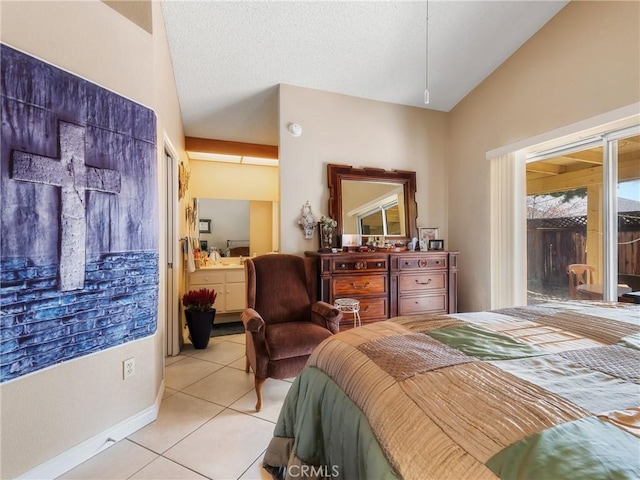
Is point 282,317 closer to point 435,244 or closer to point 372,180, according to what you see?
point 372,180

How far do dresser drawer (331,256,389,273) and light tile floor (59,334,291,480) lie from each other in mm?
1131

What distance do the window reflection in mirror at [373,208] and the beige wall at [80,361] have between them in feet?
6.76

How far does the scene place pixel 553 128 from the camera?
261cm

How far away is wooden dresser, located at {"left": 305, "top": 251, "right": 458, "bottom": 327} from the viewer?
2.84 m

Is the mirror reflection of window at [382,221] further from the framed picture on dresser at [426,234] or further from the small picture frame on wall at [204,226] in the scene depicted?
the small picture frame on wall at [204,226]

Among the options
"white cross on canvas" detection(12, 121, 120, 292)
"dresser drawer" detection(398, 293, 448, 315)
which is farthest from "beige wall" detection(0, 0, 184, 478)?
"dresser drawer" detection(398, 293, 448, 315)

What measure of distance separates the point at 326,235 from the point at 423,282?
46.3 inches

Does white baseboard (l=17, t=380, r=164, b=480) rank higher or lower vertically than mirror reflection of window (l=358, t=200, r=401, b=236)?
lower

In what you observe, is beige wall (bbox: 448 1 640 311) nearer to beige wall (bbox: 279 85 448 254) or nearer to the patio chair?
beige wall (bbox: 279 85 448 254)

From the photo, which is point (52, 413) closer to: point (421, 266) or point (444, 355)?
point (444, 355)

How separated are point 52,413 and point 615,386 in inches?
91.4

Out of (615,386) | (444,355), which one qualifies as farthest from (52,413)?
(615,386)

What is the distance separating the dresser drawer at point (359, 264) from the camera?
284 centimetres

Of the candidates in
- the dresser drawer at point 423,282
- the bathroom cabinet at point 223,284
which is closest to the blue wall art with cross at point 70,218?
the bathroom cabinet at point 223,284
